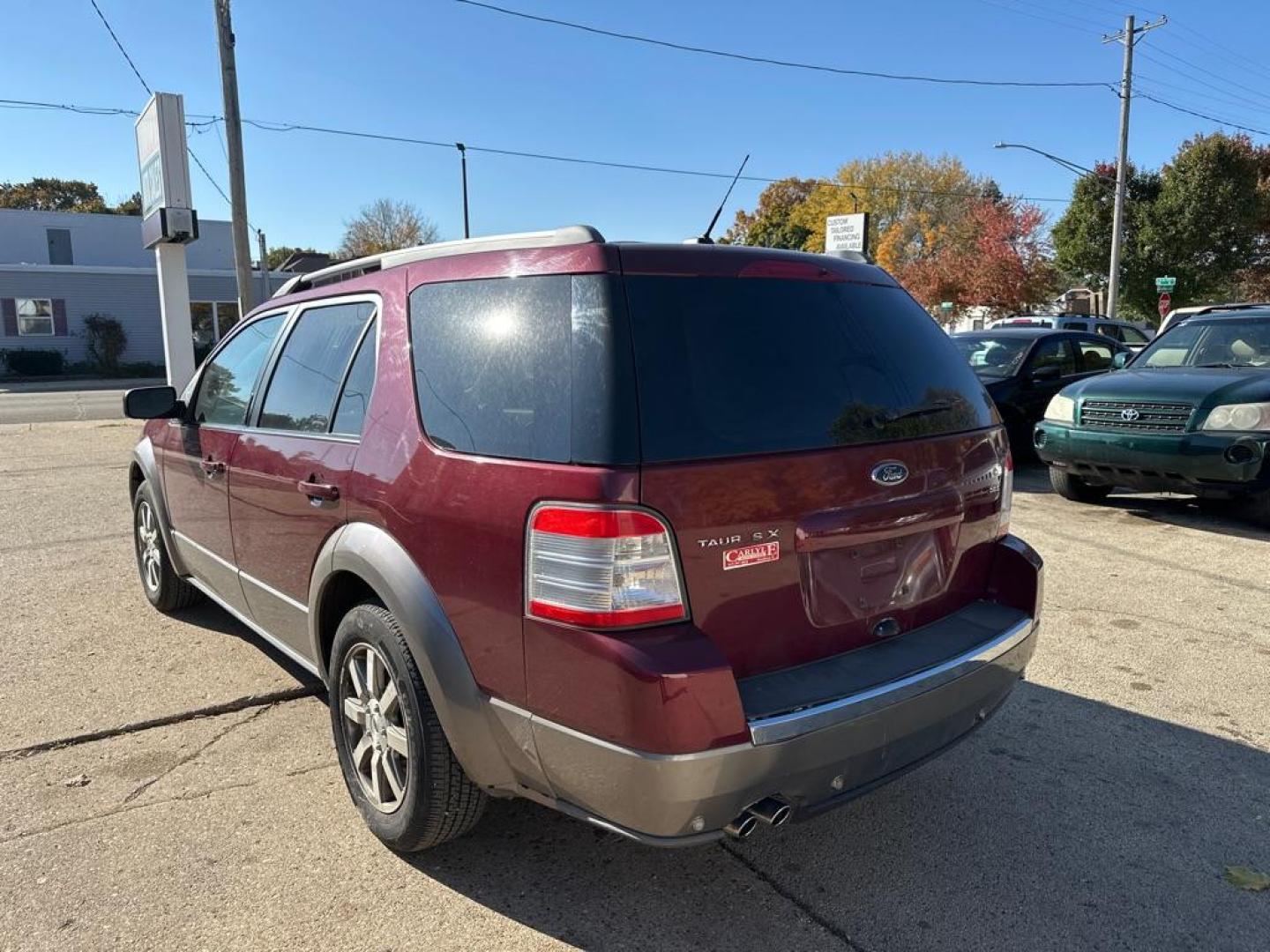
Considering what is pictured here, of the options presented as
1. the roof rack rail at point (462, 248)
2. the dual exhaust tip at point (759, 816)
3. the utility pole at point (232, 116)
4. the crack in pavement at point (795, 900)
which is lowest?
the crack in pavement at point (795, 900)

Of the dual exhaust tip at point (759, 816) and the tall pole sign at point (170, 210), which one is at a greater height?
the tall pole sign at point (170, 210)

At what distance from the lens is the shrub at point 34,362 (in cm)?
3206

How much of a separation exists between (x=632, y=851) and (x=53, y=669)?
10.3ft

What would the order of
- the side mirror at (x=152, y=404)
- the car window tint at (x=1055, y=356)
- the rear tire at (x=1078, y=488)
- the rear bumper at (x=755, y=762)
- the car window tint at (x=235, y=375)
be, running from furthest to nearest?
the car window tint at (x=1055, y=356), the rear tire at (x=1078, y=488), the side mirror at (x=152, y=404), the car window tint at (x=235, y=375), the rear bumper at (x=755, y=762)

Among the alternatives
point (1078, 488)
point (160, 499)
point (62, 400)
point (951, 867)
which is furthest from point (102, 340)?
point (951, 867)

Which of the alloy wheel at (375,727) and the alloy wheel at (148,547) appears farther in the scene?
the alloy wheel at (148,547)

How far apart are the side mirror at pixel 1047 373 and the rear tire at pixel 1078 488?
5.62 ft

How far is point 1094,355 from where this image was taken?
35.4ft

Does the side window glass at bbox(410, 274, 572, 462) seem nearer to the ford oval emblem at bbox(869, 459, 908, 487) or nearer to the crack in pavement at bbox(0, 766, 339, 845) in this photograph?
the ford oval emblem at bbox(869, 459, 908, 487)

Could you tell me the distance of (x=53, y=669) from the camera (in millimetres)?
4305

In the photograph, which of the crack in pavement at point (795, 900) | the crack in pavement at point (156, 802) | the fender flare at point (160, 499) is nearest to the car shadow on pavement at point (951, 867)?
the crack in pavement at point (795, 900)

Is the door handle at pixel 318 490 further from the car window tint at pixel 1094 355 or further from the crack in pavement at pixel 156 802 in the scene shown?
the car window tint at pixel 1094 355

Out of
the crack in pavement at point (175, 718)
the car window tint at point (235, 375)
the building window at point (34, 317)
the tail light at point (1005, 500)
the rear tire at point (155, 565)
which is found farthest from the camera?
the building window at point (34, 317)

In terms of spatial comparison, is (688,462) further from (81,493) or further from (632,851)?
(81,493)
